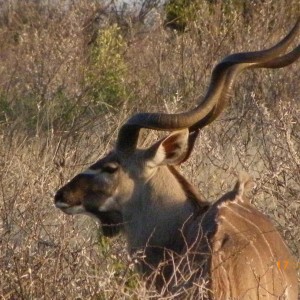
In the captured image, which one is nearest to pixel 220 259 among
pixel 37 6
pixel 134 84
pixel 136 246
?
pixel 136 246

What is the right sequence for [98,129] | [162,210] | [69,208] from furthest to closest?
[98,129] < [69,208] < [162,210]

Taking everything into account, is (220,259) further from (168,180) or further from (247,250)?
(168,180)

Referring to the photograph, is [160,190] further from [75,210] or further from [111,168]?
[75,210]

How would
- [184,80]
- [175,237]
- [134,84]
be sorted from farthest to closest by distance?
[134,84], [184,80], [175,237]

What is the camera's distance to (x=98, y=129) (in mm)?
8695

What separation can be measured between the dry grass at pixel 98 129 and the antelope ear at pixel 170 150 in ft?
1.58

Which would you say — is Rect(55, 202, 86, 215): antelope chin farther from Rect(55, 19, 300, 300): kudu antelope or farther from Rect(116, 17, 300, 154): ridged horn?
Rect(116, 17, 300, 154): ridged horn

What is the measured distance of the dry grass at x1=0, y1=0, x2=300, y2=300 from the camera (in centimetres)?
471

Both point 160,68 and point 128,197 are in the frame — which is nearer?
point 128,197

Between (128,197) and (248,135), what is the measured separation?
326 cm

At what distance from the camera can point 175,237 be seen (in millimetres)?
4914

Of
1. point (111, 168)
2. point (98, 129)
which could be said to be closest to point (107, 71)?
point (98, 129)

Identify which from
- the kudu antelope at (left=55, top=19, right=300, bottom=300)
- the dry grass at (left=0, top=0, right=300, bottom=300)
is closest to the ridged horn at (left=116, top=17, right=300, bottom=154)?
the kudu antelope at (left=55, top=19, right=300, bottom=300)

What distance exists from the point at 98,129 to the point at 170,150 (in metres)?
3.67
